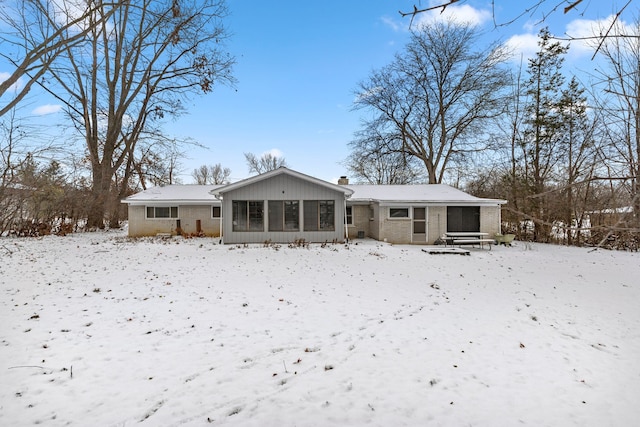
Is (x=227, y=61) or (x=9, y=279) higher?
(x=227, y=61)

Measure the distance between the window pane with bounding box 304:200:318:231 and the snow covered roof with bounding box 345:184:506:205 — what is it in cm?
216

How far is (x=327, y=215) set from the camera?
1571cm

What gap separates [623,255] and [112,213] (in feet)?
97.7

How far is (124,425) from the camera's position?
2877 mm

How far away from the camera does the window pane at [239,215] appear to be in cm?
1524

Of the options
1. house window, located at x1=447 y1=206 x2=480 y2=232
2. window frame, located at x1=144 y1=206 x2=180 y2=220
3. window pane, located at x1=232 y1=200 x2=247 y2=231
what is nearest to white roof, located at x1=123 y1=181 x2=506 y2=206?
window frame, located at x1=144 y1=206 x2=180 y2=220

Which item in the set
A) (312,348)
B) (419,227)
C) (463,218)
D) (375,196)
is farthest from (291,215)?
(312,348)

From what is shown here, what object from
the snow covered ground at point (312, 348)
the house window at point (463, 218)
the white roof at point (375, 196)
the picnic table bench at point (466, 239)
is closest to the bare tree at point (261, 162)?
the white roof at point (375, 196)

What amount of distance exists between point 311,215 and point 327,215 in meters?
0.79

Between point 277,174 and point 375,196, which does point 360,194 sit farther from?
point 277,174

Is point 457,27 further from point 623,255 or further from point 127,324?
point 127,324

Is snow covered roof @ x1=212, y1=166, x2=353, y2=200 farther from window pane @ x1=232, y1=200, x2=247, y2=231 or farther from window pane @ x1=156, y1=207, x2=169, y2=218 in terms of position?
window pane @ x1=156, y1=207, x2=169, y2=218

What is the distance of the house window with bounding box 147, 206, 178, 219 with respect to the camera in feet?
59.4

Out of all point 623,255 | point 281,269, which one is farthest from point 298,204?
point 623,255
